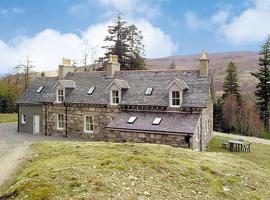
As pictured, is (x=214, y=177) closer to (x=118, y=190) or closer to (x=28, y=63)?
(x=118, y=190)

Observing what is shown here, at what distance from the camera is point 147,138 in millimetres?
26703

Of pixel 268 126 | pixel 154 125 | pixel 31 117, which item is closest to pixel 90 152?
pixel 154 125

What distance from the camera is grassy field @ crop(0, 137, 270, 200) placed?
1123 cm

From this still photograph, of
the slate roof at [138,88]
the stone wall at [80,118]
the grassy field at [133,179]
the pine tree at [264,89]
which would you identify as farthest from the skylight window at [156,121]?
the pine tree at [264,89]

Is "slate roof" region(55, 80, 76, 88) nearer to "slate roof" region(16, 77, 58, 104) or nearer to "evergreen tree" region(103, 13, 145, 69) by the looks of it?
"slate roof" region(16, 77, 58, 104)

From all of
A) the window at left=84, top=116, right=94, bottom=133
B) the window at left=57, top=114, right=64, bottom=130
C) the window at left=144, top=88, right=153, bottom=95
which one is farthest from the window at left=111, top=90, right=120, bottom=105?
the window at left=57, top=114, right=64, bottom=130

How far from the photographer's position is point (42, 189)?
11250 mm

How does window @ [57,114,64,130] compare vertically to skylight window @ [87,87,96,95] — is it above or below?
below

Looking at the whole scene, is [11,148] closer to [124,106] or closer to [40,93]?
[124,106]

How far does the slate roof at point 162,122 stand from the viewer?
25716 millimetres

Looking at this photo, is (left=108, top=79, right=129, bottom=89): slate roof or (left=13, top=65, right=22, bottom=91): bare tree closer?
Result: (left=108, top=79, right=129, bottom=89): slate roof

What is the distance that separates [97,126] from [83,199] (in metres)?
21.9

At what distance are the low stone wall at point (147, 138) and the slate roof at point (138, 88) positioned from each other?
10.8ft

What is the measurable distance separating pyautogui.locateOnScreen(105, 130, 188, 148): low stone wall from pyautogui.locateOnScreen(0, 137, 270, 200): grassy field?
7551 millimetres
